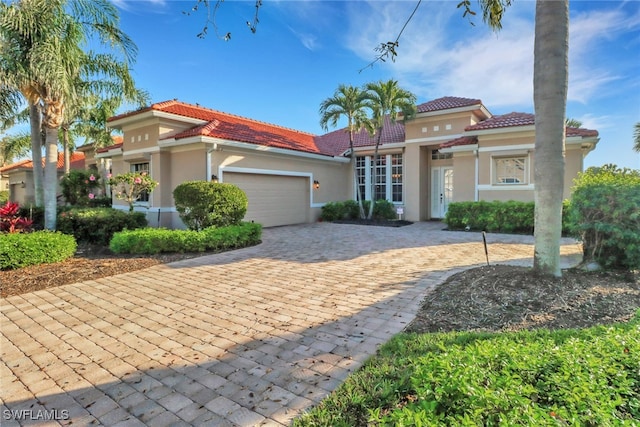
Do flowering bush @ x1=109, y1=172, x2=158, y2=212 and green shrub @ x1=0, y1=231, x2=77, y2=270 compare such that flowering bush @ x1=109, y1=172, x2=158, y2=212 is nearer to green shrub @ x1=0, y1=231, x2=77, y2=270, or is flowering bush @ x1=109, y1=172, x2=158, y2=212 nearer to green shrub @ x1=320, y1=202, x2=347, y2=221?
green shrub @ x1=0, y1=231, x2=77, y2=270

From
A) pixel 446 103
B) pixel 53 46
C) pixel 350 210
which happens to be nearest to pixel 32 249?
pixel 53 46

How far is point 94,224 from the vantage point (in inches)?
425

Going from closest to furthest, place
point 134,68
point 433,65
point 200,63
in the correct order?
point 433,65, point 200,63, point 134,68

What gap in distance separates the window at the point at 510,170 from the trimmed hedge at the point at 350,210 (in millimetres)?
5432

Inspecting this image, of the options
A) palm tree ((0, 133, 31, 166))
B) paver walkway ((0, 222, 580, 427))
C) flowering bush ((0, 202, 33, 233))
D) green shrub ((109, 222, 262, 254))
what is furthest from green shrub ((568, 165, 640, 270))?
palm tree ((0, 133, 31, 166))

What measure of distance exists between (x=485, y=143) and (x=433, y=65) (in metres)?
6.95

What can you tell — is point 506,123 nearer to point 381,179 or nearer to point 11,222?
point 381,179

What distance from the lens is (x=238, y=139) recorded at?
13.3 metres

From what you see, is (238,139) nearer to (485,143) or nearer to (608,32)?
(485,143)

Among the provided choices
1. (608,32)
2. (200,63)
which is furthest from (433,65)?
Result: (200,63)

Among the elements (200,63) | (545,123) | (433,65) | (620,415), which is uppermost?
(200,63)

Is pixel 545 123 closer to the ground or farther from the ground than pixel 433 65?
closer to the ground

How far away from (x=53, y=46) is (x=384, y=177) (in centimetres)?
1499

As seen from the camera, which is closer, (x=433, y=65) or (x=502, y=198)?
(x=433, y=65)
